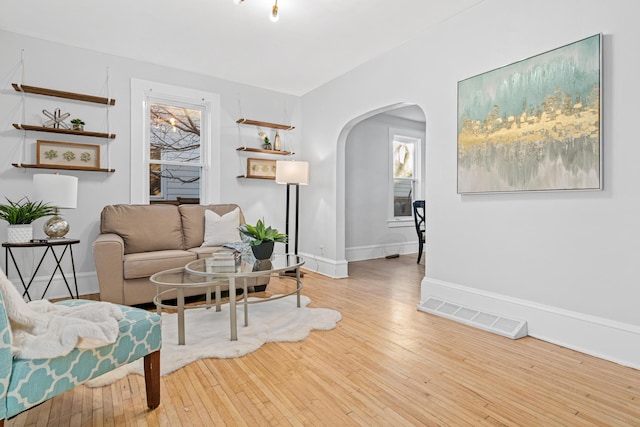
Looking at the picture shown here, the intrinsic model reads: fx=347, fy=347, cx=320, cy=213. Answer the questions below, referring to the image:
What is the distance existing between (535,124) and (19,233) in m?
4.42

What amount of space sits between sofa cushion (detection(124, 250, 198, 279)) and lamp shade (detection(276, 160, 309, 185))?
165cm

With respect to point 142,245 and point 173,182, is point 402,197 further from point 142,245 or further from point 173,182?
point 142,245

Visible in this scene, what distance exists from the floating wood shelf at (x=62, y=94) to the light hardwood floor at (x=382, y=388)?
3.23 metres

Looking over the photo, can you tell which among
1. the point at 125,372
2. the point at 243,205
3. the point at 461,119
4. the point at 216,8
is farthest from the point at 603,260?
the point at 243,205

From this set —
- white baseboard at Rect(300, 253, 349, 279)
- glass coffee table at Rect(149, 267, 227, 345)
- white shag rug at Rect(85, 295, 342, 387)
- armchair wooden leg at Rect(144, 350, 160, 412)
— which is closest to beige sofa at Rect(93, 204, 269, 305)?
glass coffee table at Rect(149, 267, 227, 345)

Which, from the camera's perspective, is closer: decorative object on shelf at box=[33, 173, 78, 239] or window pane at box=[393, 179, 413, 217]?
decorative object on shelf at box=[33, 173, 78, 239]

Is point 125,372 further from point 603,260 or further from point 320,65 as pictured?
point 320,65

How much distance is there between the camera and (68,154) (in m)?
3.78

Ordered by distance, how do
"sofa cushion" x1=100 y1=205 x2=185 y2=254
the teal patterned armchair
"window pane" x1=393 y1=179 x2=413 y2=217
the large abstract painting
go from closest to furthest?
1. the teal patterned armchair
2. the large abstract painting
3. "sofa cushion" x1=100 y1=205 x2=185 y2=254
4. "window pane" x1=393 y1=179 x2=413 y2=217

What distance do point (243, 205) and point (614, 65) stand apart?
4194 millimetres

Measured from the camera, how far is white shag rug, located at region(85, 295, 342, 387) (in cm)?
218

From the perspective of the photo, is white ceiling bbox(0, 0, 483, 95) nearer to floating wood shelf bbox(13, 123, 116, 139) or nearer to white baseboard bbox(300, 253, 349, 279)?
floating wood shelf bbox(13, 123, 116, 139)

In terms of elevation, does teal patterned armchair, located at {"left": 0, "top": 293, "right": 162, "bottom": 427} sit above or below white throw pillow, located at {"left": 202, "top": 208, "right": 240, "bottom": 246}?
below

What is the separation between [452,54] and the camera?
3227 millimetres
